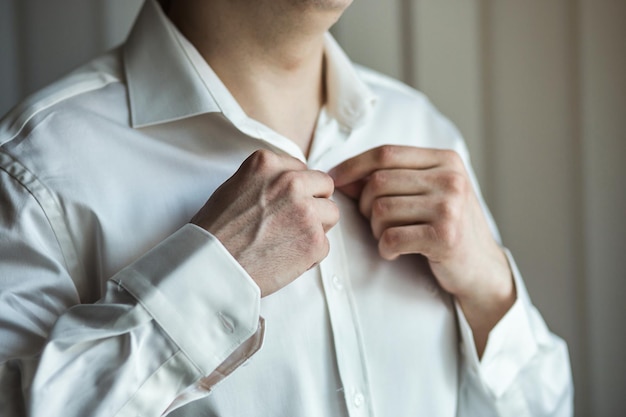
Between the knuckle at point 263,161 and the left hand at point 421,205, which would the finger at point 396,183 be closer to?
the left hand at point 421,205

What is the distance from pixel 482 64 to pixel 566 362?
0.67m

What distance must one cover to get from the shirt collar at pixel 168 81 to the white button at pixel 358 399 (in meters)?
0.45

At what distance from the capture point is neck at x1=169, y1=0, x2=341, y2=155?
43.8 inches

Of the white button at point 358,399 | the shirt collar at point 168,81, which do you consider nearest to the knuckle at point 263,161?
the shirt collar at point 168,81

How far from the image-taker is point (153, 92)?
1.11 m

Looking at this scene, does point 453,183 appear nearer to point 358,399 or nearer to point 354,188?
point 354,188

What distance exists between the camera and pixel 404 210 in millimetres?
1111

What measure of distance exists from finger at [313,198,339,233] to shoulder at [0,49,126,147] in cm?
36

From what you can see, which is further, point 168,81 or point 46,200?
point 168,81

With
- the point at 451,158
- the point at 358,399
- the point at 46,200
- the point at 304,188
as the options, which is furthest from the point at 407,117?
the point at 46,200

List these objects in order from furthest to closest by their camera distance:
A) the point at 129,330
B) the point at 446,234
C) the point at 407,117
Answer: the point at 407,117 → the point at 446,234 → the point at 129,330

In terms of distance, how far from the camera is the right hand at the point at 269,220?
0.95m

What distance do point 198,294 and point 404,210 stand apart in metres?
0.37

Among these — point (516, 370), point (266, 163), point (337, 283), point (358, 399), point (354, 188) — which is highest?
point (266, 163)
